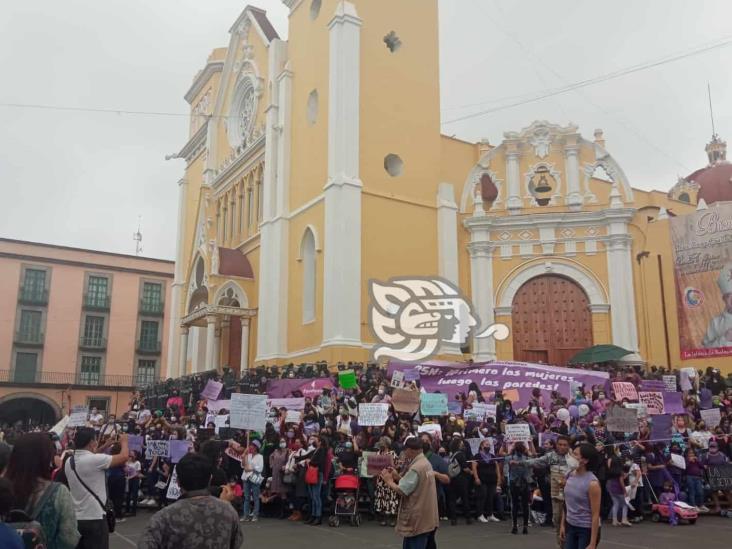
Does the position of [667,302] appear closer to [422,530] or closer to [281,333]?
[281,333]

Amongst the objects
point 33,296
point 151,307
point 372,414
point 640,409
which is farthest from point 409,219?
point 33,296

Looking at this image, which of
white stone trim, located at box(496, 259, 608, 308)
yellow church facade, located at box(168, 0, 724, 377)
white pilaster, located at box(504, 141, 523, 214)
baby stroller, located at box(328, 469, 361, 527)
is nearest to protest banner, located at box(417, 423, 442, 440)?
baby stroller, located at box(328, 469, 361, 527)

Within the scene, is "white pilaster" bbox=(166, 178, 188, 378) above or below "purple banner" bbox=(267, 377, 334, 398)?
above

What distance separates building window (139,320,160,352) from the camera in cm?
5122

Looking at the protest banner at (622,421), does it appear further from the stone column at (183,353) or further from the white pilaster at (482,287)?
the stone column at (183,353)

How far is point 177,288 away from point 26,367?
14.4m

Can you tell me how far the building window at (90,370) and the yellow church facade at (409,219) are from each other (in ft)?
67.0

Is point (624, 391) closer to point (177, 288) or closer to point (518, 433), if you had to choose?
point (518, 433)

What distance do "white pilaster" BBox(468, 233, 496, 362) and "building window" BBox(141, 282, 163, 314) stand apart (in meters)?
31.6

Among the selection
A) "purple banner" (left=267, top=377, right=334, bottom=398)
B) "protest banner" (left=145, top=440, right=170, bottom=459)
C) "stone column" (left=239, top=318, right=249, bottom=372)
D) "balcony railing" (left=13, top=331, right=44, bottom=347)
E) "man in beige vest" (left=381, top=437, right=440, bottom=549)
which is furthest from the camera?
"balcony railing" (left=13, top=331, right=44, bottom=347)

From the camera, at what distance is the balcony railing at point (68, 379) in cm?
4581

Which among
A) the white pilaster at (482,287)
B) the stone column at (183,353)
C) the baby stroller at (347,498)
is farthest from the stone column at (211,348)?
the baby stroller at (347,498)

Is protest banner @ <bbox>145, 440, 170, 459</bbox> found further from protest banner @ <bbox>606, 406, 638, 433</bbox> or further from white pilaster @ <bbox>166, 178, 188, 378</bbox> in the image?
white pilaster @ <bbox>166, 178, 188, 378</bbox>

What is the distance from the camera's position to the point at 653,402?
15719mm
